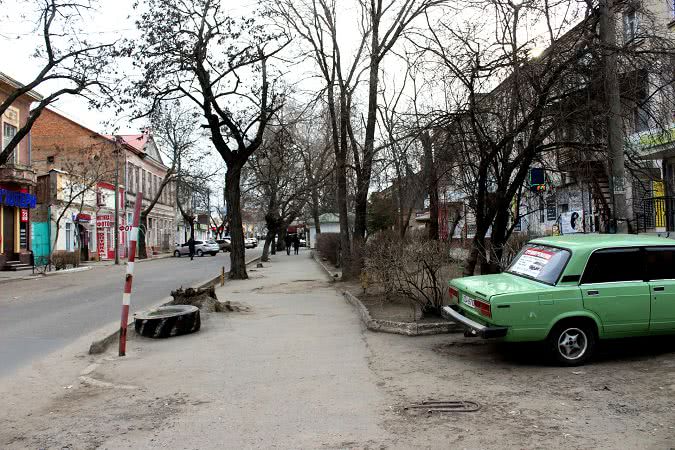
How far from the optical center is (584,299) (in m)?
6.32

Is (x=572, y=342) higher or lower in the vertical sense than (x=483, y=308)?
lower

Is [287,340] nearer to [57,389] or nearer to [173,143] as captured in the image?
[57,389]

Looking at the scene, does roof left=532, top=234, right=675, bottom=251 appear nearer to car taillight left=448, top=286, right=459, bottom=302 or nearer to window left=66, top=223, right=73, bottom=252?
car taillight left=448, top=286, right=459, bottom=302

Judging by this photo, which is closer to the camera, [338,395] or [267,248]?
[338,395]

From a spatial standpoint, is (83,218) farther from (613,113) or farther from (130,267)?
(613,113)

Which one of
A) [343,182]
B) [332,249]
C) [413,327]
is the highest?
[343,182]

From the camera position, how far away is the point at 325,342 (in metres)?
8.49

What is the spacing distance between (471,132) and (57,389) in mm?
8127

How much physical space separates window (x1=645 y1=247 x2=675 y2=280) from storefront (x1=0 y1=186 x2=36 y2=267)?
97.2 ft

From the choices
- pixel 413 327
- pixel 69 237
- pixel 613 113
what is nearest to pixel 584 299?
pixel 413 327

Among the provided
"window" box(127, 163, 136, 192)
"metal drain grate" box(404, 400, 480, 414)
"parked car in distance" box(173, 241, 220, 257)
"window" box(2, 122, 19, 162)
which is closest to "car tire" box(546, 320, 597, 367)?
"metal drain grate" box(404, 400, 480, 414)

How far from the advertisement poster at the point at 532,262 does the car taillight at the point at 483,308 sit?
2.90 ft

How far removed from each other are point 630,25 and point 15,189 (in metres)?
30.2

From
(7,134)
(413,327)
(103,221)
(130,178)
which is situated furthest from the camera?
(130,178)
